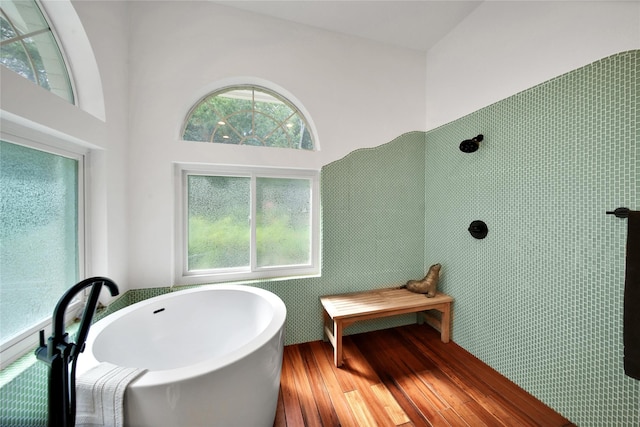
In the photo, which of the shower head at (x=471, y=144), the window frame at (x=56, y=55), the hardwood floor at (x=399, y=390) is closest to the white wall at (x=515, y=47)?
the shower head at (x=471, y=144)

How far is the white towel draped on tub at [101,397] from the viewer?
0.81 meters

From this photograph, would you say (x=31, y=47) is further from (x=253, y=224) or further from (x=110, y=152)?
(x=253, y=224)

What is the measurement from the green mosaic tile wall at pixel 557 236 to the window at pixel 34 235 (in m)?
2.80

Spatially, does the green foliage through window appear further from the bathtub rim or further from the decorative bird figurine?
the decorative bird figurine

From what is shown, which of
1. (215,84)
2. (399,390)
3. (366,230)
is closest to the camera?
(399,390)

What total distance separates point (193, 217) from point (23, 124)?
1.05 m

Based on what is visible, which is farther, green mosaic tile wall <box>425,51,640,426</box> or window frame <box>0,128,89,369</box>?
green mosaic tile wall <box>425,51,640,426</box>

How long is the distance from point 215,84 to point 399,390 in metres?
2.73

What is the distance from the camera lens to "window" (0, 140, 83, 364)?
1002 mm

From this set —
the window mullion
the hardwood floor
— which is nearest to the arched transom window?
the window mullion

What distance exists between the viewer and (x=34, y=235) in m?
1.14

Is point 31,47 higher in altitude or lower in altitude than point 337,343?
higher

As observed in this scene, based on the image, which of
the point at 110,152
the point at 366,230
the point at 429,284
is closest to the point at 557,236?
the point at 429,284

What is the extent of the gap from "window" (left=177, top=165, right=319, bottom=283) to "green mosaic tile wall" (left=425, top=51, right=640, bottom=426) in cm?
141
